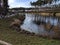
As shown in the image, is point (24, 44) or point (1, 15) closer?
point (24, 44)

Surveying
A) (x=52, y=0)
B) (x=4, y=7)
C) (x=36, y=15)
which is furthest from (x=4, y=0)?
(x=52, y=0)

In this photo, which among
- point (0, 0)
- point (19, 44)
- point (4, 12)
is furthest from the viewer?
point (4, 12)

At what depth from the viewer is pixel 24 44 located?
1566cm

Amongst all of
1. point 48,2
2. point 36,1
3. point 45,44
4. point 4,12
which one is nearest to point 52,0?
point 48,2

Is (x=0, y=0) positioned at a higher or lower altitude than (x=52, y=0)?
higher

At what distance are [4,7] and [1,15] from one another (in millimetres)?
1656

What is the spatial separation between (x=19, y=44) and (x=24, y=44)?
0.34 meters

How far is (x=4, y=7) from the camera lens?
1474 inches

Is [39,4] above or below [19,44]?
below

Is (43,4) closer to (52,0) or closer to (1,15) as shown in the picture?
(52,0)

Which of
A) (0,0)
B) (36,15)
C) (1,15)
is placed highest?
(0,0)

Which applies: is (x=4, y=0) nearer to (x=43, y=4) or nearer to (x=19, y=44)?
(x=19, y=44)


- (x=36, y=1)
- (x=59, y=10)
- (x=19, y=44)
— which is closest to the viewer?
(x=19, y=44)

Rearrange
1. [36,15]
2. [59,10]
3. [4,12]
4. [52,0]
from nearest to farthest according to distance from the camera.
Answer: [4,12] < [59,10] < [36,15] < [52,0]
